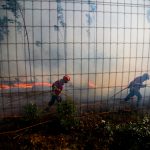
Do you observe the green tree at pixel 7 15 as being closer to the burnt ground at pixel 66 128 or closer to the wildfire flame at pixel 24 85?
the wildfire flame at pixel 24 85

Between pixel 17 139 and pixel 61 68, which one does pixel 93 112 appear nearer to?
pixel 61 68

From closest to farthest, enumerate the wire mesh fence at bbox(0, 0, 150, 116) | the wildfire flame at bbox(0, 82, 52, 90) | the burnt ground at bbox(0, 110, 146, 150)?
the burnt ground at bbox(0, 110, 146, 150)
the wire mesh fence at bbox(0, 0, 150, 116)
the wildfire flame at bbox(0, 82, 52, 90)

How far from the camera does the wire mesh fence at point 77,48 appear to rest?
936 centimetres

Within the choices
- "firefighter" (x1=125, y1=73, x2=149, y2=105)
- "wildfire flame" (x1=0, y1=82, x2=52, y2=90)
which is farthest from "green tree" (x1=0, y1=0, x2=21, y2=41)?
"firefighter" (x1=125, y1=73, x2=149, y2=105)

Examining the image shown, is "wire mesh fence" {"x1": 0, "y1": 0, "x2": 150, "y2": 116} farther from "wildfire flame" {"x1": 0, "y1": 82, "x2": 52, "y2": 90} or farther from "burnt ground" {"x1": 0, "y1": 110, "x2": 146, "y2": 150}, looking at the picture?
"burnt ground" {"x1": 0, "y1": 110, "x2": 146, "y2": 150}

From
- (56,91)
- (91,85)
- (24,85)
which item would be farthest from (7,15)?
(91,85)

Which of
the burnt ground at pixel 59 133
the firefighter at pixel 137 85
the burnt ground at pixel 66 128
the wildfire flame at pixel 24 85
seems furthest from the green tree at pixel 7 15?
the firefighter at pixel 137 85

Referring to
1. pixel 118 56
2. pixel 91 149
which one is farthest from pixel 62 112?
pixel 118 56

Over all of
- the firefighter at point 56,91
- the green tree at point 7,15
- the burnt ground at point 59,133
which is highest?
the green tree at point 7,15

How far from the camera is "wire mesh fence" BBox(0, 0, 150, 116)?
30.7 feet

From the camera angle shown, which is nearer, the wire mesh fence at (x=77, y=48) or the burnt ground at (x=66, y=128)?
the burnt ground at (x=66, y=128)

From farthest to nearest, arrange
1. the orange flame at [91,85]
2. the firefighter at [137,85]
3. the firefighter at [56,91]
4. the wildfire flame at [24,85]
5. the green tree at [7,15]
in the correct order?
the orange flame at [91,85] → the firefighter at [137,85] → the wildfire flame at [24,85] → the green tree at [7,15] → the firefighter at [56,91]

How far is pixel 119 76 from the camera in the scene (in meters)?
10.0

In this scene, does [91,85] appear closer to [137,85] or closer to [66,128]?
[137,85]
